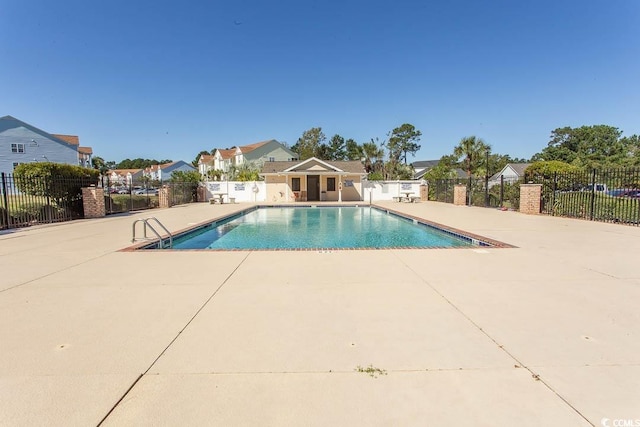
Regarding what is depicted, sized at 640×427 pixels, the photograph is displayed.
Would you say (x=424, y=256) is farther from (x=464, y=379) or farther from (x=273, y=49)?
(x=273, y=49)

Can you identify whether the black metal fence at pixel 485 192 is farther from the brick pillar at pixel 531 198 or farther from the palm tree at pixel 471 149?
the palm tree at pixel 471 149

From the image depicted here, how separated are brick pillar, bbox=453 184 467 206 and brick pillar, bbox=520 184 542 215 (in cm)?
578

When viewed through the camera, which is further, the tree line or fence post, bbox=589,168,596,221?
the tree line

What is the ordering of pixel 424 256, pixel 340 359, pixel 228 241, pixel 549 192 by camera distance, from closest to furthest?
pixel 340 359
pixel 424 256
pixel 228 241
pixel 549 192

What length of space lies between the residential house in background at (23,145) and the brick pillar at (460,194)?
42.2m

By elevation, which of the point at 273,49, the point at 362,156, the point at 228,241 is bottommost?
the point at 228,241

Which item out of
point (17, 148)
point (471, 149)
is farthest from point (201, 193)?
point (471, 149)

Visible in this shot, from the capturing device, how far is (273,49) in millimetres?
20859

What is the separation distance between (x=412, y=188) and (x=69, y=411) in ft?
93.8

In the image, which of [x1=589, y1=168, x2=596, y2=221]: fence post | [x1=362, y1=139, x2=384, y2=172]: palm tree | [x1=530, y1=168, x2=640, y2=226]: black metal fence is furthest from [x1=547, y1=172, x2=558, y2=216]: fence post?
[x1=362, y1=139, x2=384, y2=172]: palm tree

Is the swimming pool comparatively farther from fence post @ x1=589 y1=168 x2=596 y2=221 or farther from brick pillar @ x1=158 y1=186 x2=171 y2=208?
brick pillar @ x1=158 y1=186 x2=171 y2=208

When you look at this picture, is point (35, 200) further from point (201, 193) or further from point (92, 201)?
point (201, 193)

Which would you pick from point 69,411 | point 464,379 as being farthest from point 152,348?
point 464,379

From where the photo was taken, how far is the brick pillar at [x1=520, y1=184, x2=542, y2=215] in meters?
14.6
